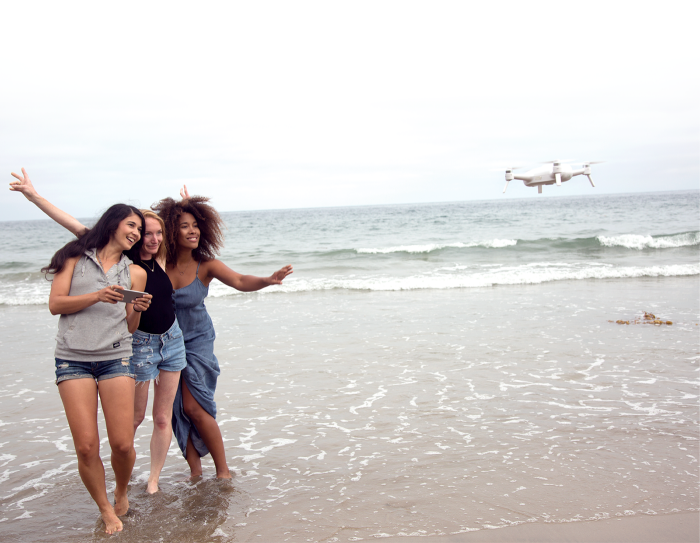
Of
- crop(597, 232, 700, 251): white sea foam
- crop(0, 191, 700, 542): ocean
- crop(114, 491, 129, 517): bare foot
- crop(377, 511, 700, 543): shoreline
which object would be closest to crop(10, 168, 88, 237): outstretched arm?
crop(114, 491, 129, 517): bare foot

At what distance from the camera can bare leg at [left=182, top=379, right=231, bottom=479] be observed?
407cm

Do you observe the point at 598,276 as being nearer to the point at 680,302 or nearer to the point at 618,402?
the point at 680,302

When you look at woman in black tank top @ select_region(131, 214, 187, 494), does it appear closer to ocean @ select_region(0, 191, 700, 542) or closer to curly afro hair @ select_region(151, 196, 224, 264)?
curly afro hair @ select_region(151, 196, 224, 264)

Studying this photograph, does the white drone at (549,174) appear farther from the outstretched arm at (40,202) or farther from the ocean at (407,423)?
the outstretched arm at (40,202)

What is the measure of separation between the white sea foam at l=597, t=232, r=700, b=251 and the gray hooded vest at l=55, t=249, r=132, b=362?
23111 millimetres

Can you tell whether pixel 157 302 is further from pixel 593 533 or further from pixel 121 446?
pixel 593 533

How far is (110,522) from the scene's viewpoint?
3.46 meters

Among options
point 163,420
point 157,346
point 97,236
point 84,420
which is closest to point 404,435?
point 163,420

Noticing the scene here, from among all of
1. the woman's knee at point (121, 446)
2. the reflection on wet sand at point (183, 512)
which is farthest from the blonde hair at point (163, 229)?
the reflection on wet sand at point (183, 512)

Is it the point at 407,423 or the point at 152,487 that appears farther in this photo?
the point at 407,423

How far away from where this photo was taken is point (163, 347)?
3727mm

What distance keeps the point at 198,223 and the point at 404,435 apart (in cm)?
257

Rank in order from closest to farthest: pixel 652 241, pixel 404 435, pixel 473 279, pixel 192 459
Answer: pixel 192 459, pixel 404 435, pixel 473 279, pixel 652 241

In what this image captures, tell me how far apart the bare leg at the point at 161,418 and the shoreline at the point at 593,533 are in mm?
1704
